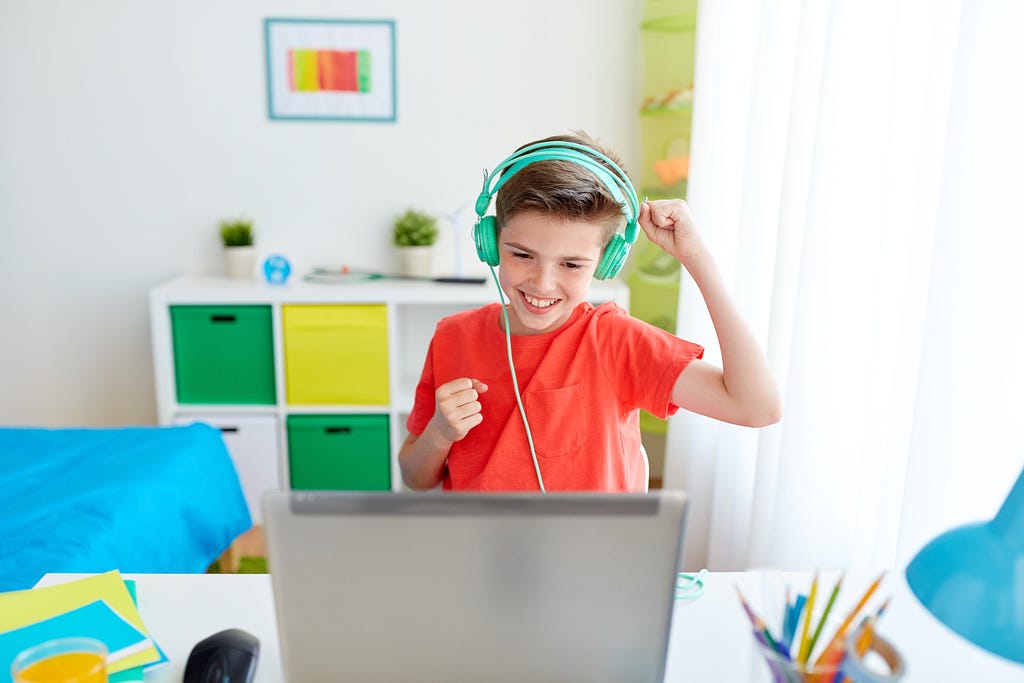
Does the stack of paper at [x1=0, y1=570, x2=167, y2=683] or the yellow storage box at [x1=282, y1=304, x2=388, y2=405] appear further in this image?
the yellow storage box at [x1=282, y1=304, x2=388, y2=405]

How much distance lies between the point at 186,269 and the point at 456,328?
2.11m

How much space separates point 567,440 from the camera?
1.27m

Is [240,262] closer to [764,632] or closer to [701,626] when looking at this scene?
[701,626]

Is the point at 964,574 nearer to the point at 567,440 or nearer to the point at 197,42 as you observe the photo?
the point at 567,440

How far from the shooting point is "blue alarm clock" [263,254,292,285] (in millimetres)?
2938

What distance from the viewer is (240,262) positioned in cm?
300

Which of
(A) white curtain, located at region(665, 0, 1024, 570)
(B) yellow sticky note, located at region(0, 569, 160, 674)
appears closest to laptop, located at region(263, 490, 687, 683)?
(B) yellow sticky note, located at region(0, 569, 160, 674)

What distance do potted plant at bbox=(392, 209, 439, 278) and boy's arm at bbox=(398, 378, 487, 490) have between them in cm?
170

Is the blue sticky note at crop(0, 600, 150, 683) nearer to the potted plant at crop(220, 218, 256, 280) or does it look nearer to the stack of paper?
the stack of paper

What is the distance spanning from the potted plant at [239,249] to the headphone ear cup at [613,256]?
211 cm

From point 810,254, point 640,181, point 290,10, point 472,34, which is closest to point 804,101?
point 810,254

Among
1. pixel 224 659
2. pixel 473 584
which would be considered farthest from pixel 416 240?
pixel 473 584

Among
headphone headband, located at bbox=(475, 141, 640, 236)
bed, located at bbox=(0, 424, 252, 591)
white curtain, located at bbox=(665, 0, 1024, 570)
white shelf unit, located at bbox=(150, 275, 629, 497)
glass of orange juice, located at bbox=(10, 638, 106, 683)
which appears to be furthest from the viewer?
white shelf unit, located at bbox=(150, 275, 629, 497)

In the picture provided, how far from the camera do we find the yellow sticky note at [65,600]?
3.21ft
